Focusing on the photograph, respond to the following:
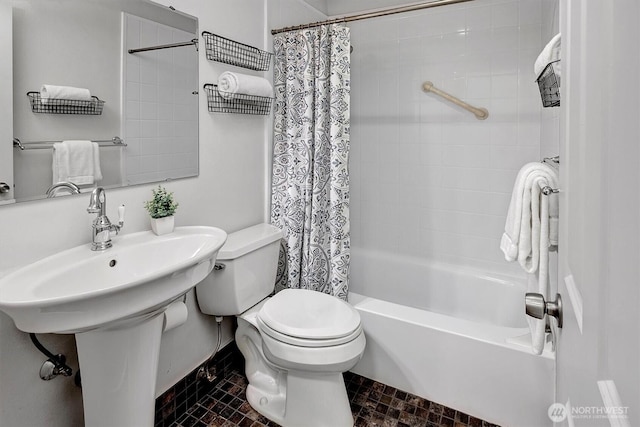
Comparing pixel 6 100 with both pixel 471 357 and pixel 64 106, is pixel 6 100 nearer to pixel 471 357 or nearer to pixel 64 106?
pixel 64 106

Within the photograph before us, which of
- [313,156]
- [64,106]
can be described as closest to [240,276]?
[313,156]

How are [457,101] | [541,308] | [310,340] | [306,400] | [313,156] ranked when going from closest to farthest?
[541,308]
[310,340]
[306,400]
[313,156]
[457,101]

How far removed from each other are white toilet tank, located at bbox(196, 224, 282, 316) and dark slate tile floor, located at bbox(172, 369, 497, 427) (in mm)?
445

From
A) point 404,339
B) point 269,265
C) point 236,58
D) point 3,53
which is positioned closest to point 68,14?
point 3,53

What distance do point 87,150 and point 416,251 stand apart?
6.94 feet

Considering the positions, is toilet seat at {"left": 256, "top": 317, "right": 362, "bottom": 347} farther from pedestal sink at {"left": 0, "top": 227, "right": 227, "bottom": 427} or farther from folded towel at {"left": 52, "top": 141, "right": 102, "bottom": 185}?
folded towel at {"left": 52, "top": 141, "right": 102, "bottom": 185}

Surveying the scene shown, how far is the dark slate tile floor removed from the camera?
1.75 metres

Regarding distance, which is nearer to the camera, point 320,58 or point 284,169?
point 320,58

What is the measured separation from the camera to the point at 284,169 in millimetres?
2258

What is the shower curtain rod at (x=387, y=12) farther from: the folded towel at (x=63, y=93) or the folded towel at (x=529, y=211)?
the folded towel at (x=63, y=93)

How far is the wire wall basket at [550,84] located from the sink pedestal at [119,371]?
4.76ft

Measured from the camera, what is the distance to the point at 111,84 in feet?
4.84

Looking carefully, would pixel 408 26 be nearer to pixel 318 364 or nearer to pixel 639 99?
pixel 318 364

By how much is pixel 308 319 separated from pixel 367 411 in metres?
0.52
